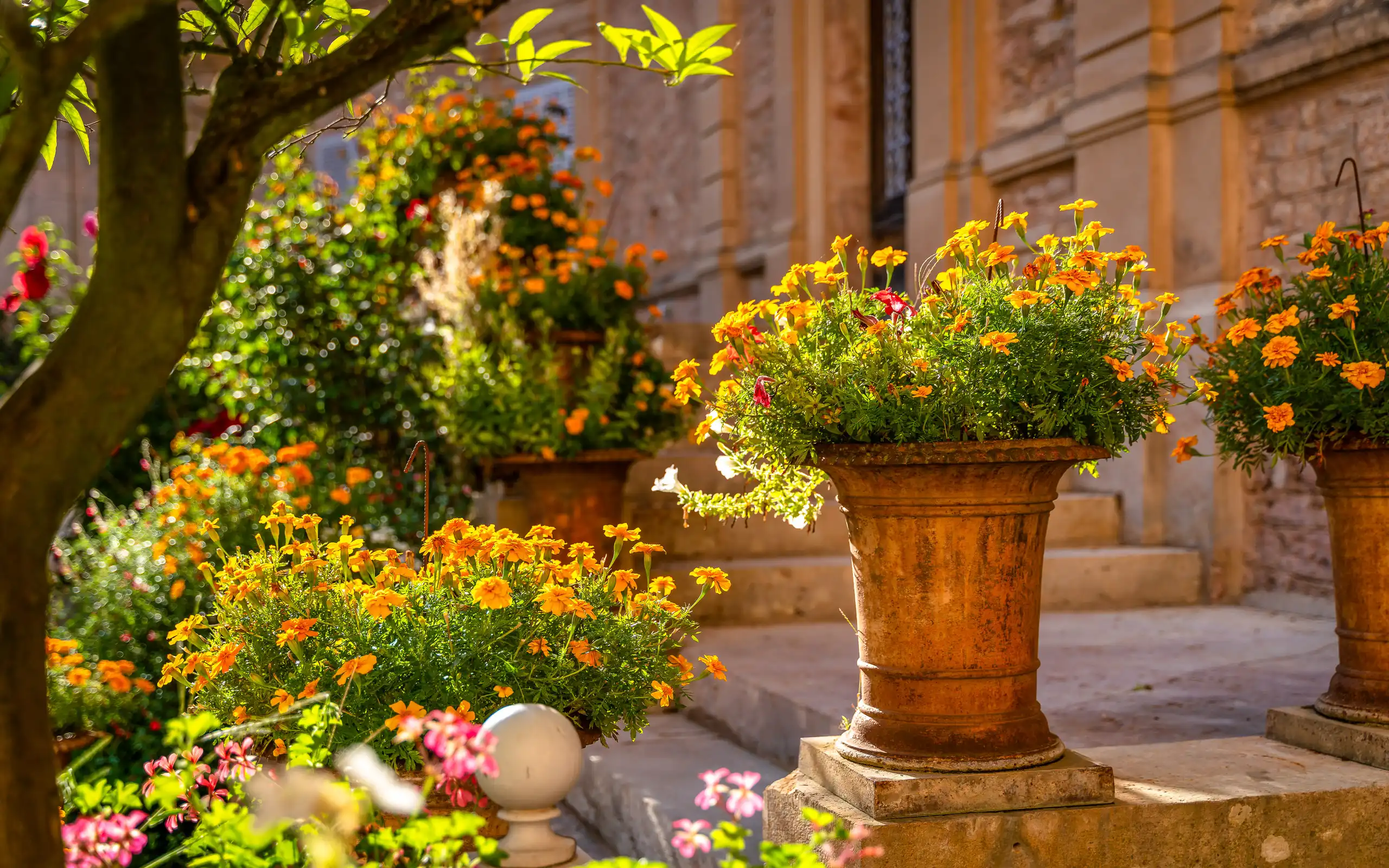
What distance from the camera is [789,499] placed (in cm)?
238

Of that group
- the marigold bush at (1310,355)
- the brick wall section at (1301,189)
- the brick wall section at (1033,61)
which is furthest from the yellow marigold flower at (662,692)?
the brick wall section at (1033,61)

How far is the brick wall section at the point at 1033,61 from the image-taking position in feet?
19.0

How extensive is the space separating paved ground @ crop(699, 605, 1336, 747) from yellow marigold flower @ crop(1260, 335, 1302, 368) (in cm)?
103

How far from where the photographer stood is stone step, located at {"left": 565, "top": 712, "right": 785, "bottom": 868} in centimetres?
287

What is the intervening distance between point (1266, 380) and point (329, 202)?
14.8 feet

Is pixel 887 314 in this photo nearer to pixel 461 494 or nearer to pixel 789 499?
pixel 789 499

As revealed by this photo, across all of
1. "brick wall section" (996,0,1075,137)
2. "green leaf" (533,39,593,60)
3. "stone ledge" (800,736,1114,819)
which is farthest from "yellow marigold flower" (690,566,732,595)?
"brick wall section" (996,0,1075,137)

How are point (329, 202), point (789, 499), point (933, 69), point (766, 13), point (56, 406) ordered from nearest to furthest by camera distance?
point (56, 406) → point (789, 499) → point (329, 202) → point (933, 69) → point (766, 13)

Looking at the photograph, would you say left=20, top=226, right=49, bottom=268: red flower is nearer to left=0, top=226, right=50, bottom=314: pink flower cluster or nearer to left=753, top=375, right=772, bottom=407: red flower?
left=0, top=226, right=50, bottom=314: pink flower cluster

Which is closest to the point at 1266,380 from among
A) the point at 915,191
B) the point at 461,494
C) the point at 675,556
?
the point at 675,556

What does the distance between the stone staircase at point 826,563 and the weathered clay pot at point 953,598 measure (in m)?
2.39

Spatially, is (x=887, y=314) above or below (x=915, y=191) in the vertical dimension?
below

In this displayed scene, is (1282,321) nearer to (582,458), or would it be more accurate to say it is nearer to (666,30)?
(666,30)

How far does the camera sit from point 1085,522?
5277 mm
